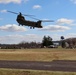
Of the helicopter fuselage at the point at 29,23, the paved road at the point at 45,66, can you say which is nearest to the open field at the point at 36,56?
the helicopter fuselage at the point at 29,23

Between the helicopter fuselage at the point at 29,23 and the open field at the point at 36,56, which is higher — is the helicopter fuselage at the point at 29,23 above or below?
above

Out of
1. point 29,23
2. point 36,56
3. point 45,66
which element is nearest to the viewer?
point 45,66

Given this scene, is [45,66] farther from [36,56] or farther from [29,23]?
[29,23]

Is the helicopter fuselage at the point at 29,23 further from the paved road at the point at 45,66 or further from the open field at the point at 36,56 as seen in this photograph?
the paved road at the point at 45,66

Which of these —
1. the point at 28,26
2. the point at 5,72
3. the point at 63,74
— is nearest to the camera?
the point at 63,74

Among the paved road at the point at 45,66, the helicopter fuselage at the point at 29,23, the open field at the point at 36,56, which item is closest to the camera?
the paved road at the point at 45,66

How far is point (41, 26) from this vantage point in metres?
47.0

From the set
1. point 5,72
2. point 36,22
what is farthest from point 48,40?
point 5,72

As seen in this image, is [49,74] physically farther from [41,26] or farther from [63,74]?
[41,26]

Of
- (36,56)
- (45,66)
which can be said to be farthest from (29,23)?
(45,66)

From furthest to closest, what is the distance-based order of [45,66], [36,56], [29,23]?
[29,23], [36,56], [45,66]

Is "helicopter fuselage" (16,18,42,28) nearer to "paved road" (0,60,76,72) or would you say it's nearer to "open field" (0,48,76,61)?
"open field" (0,48,76,61)

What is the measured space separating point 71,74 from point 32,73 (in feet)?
9.00

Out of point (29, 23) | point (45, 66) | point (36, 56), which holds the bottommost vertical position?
point (45, 66)
